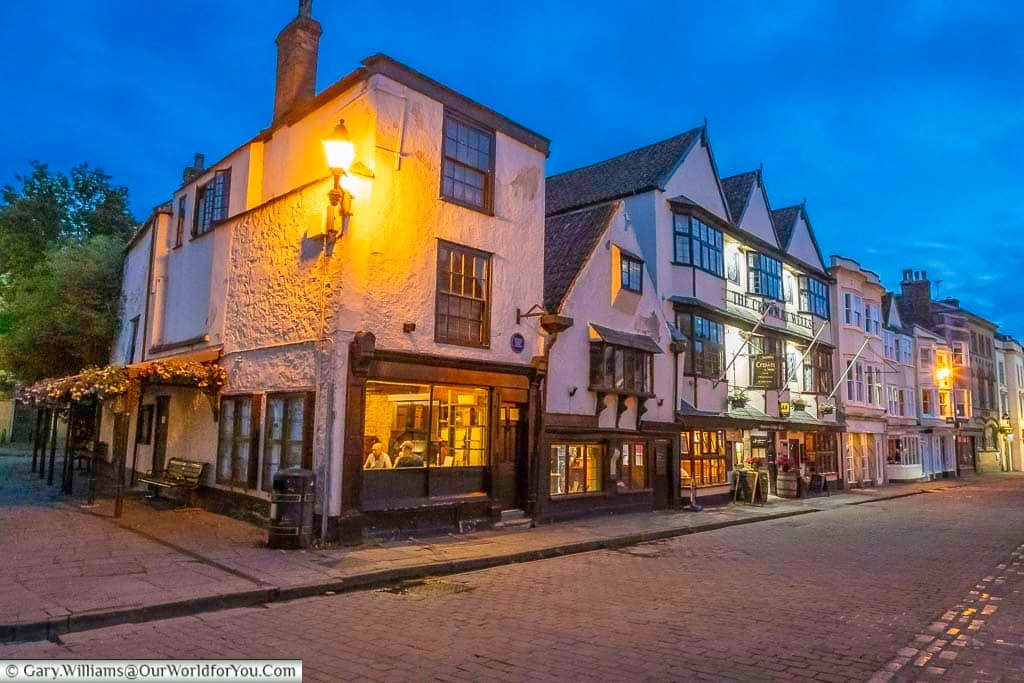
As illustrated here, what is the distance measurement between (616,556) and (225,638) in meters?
7.47

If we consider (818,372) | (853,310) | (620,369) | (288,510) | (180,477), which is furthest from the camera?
(853,310)

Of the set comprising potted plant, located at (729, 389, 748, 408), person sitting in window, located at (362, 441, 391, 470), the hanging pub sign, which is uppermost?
the hanging pub sign

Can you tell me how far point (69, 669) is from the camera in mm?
5461

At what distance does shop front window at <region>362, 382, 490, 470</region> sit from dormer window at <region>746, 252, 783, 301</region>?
50.6ft

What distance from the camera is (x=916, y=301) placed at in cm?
5116

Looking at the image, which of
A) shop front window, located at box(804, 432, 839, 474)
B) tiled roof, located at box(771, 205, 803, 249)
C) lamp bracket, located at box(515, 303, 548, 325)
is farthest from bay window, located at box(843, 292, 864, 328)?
lamp bracket, located at box(515, 303, 548, 325)

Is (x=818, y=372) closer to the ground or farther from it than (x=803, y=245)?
closer to the ground

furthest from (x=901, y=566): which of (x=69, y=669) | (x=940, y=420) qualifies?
(x=940, y=420)

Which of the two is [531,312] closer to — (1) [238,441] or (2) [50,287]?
(1) [238,441]

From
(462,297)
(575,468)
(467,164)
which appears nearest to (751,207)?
(575,468)

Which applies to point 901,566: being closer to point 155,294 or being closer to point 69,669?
point 69,669

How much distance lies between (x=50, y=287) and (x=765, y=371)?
24.7m

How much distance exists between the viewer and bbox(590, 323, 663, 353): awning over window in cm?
1709

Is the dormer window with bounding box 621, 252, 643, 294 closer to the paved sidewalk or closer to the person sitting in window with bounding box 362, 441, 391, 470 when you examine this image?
the paved sidewalk
